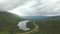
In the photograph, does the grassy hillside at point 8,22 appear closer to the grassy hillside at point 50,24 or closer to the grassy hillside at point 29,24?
the grassy hillside at point 29,24

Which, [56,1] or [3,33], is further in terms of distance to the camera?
[56,1]

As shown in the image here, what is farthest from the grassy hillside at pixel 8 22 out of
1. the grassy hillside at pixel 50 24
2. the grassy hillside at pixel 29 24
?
the grassy hillside at pixel 50 24

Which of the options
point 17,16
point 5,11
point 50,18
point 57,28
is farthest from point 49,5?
point 5,11

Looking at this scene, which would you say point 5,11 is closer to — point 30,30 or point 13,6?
point 13,6

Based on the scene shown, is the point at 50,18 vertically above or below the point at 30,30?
above

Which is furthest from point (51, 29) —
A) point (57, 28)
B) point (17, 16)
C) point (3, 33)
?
point (3, 33)

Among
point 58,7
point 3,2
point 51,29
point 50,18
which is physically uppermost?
point 3,2

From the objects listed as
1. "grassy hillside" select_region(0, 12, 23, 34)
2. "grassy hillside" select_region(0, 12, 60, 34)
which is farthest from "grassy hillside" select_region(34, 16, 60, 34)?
"grassy hillside" select_region(0, 12, 23, 34)

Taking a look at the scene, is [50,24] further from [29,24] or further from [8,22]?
[8,22]

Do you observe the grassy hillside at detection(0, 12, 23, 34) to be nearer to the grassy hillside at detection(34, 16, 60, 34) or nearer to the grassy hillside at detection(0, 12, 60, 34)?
the grassy hillside at detection(0, 12, 60, 34)

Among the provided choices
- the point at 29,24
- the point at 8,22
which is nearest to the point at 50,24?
the point at 29,24
